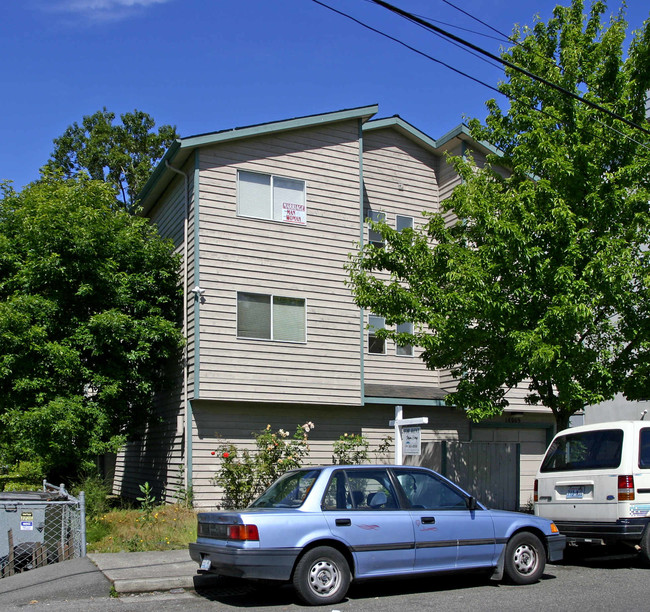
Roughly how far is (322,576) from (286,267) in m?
9.69

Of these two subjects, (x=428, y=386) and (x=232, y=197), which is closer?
(x=232, y=197)

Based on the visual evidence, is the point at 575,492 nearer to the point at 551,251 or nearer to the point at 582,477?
the point at 582,477

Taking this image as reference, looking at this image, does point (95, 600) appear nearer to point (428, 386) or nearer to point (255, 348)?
point (255, 348)

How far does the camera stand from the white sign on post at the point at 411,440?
12.3 m

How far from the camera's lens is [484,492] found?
678 inches

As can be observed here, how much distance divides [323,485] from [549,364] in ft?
18.7

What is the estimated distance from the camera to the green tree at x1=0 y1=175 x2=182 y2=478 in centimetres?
1491

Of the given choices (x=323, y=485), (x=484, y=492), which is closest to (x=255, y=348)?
(x=484, y=492)

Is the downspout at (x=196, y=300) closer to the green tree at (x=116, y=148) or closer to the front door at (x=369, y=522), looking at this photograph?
the front door at (x=369, y=522)

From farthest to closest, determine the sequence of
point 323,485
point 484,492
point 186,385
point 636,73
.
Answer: point 484,492, point 186,385, point 636,73, point 323,485

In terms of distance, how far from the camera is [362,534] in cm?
844

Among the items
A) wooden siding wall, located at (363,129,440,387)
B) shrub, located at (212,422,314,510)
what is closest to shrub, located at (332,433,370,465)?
shrub, located at (212,422,314,510)

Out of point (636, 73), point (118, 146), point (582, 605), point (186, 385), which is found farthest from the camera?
point (118, 146)

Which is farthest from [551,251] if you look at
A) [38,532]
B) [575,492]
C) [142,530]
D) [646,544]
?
[38,532]
